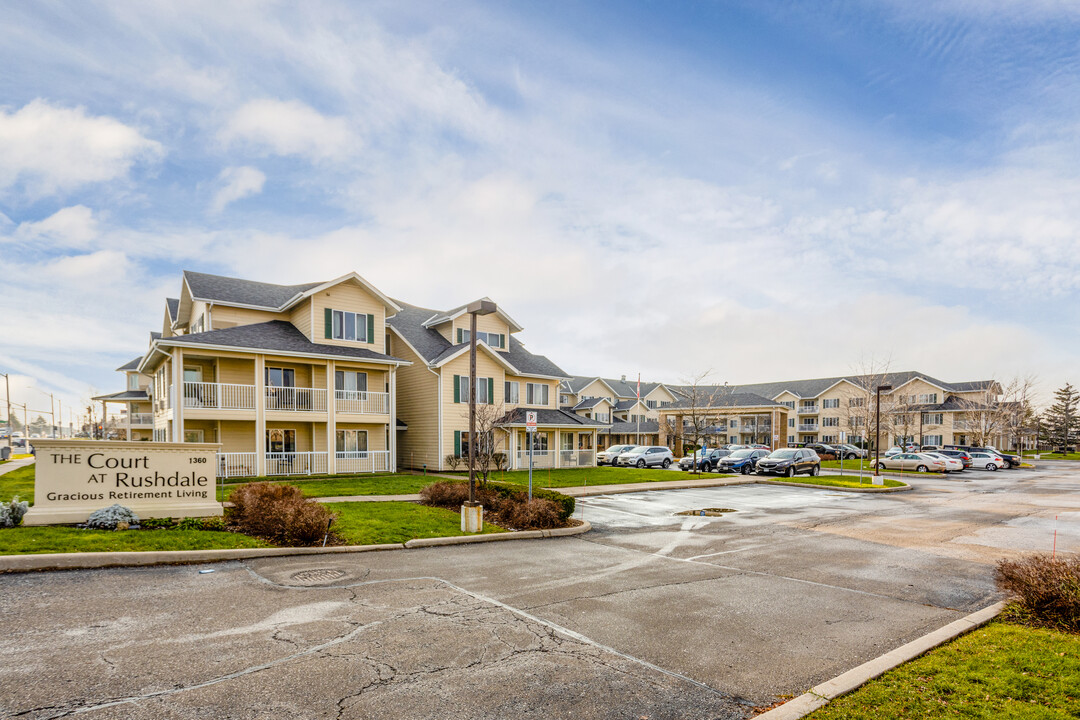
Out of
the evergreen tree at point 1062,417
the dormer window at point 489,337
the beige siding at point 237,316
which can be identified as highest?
the beige siding at point 237,316

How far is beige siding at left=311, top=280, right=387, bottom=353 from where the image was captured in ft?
93.4

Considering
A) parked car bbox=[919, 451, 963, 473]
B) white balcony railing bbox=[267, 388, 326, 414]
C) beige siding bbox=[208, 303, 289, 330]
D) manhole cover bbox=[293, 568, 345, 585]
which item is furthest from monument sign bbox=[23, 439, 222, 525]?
parked car bbox=[919, 451, 963, 473]

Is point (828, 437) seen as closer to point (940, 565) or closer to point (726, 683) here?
Answer: point (940, 565)

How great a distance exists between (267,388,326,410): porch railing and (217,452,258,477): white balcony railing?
234cm

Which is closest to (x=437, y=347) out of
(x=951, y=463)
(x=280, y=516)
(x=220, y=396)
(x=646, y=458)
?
(x=220, y=396)

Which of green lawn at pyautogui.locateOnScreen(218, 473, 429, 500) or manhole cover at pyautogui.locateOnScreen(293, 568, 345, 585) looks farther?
green lawn at pyautogui.locateOnScreen(218, 473, 429, 500)

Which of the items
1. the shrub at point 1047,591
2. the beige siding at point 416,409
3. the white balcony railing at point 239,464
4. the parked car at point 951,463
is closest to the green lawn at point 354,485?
the white balcony railing at point 239,464

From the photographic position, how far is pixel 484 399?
3334 cm

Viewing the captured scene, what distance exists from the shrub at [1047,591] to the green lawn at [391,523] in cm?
940

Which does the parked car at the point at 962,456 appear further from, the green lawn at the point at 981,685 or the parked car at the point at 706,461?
the green lawn at the point at 981,685

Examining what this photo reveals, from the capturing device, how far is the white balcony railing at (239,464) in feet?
82.4

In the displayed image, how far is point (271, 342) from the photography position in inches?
1028

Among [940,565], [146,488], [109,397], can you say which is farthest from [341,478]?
[109,397]

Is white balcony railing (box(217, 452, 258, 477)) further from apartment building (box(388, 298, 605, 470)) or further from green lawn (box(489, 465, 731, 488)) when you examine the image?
green lawn (box(489, 465, 731, 488))
